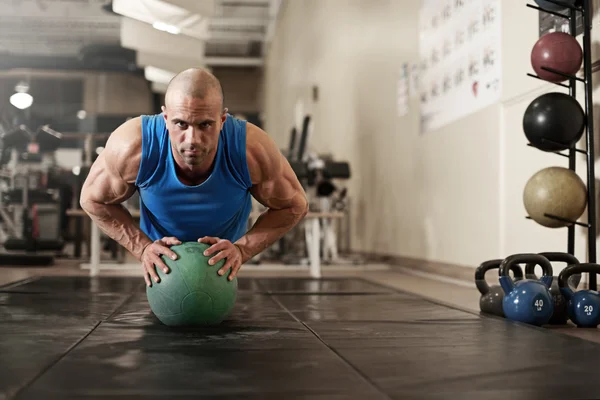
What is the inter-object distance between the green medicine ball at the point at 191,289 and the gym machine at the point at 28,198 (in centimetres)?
452

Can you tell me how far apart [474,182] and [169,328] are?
8.39ft

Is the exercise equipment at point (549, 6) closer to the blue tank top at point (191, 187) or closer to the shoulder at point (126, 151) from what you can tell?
the blue tank top at point (191, 187)

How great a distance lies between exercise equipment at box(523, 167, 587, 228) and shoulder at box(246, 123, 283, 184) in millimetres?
1137

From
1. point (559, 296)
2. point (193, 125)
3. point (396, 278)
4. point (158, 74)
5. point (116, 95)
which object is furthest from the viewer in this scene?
point (116, 95)

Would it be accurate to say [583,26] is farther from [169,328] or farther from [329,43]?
[329,43]

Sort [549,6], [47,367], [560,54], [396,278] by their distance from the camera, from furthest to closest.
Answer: [396,278]
[549,6]
[560,54]
[47,367]

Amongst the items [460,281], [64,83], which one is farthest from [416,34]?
[64,83]

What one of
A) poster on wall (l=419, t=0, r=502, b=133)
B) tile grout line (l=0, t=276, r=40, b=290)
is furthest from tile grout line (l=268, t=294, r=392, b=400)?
poster on wall (l=419, t=0, r=502, b=133)

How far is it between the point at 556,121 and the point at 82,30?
12.5 metres

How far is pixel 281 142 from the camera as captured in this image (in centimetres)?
1339

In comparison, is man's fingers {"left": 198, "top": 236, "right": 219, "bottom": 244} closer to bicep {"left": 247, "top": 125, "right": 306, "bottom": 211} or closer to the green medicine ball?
the green medicine ball

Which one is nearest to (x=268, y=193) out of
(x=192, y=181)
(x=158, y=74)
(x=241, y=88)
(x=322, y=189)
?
(x=192, y=181)

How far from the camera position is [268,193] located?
8.36 feet

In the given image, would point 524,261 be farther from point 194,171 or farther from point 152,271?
point 152,271
